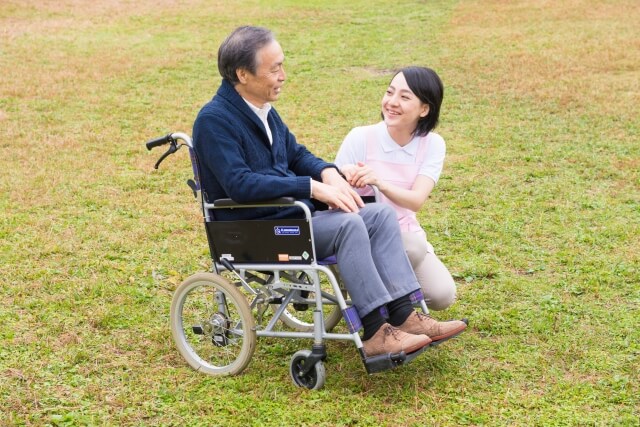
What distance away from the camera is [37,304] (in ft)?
15.8

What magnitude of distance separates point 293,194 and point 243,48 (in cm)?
69

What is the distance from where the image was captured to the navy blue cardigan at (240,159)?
3.71 metres

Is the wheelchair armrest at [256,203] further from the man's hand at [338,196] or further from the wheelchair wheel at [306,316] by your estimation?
the wheelchair wheel at [306,316]

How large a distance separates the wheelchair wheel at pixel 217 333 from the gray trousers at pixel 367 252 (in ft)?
1.47

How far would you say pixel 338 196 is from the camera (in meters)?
3.83

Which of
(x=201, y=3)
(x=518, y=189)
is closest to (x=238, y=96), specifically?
(x=518, y=189)

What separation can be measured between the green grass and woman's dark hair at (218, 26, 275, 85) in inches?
55.8

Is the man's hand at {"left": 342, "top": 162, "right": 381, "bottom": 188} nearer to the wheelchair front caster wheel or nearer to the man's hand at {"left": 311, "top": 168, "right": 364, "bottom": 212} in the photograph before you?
the man's hand at {"left": 311, "top": 168, "right": 364, "bottom": 212}

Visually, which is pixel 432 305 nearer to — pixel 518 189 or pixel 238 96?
pixel 238 96

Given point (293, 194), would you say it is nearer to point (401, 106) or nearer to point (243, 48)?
point (243, 48)

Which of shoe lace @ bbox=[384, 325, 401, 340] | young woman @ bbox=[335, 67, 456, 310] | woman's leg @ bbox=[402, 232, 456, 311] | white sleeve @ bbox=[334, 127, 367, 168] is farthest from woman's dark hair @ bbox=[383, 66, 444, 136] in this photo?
shoe lace @ bbox=[384, 325, 401, 340]

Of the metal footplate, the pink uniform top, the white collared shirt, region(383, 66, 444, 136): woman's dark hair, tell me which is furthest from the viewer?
the pink uniform top

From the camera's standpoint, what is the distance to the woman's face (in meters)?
4.23

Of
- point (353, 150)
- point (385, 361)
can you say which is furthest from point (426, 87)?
point (385, 361)
